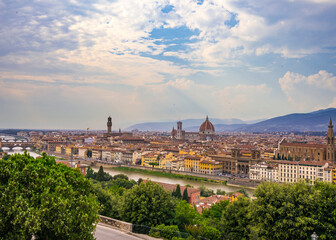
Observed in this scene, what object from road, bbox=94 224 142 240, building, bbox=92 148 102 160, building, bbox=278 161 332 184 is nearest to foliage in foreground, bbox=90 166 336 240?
road, bbox=94 224 142 240

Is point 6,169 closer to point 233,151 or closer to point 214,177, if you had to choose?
point 214,177

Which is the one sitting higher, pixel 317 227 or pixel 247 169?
pixel 317 227

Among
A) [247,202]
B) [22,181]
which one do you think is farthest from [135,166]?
[22,181]

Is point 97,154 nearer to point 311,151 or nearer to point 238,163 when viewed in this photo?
point 238,163

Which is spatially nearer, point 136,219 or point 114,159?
point 136,219

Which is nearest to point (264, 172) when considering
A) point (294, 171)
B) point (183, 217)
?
point (294, 171)

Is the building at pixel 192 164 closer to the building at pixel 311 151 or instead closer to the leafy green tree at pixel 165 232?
the building at pixel 311 151
